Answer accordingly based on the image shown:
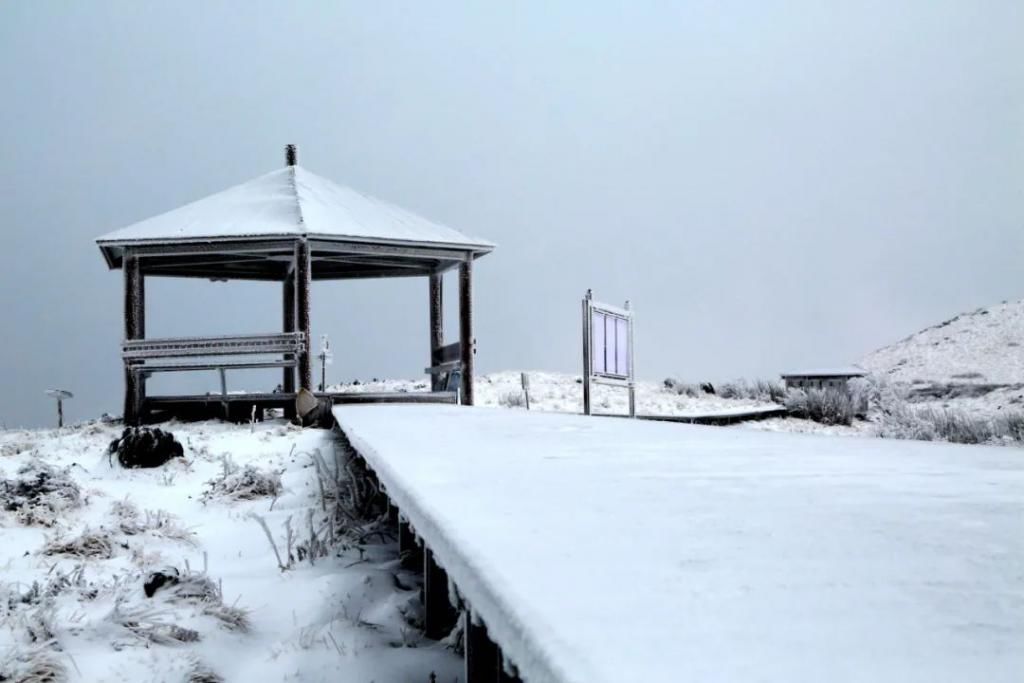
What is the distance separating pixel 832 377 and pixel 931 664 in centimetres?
2212

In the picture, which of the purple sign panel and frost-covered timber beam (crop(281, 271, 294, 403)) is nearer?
the purple sign panel

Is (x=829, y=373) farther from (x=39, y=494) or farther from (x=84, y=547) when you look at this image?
(x=84, y=547)

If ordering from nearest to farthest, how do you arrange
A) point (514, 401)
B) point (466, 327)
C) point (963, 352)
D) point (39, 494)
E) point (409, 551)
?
1. point (409, 551)
2. point (39, 494)
3. point (466, 327)
4. point (514, 401)
5. point (963, 352)

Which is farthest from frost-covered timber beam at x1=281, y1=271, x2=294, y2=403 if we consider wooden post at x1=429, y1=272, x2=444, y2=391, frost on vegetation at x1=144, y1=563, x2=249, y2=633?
frost on vegetation at x1=144, y1=563, x2=249, y2=633

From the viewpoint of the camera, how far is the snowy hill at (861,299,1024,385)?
2852cm

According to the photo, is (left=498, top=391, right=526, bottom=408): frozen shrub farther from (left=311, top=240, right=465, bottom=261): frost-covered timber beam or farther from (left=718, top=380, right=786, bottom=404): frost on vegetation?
(left=718, top=380, right=786, bottom=404): frost on vegetation

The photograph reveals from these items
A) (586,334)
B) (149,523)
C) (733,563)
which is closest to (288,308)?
(586,334)

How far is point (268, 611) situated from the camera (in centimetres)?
389

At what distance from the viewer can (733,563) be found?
1.76 metres

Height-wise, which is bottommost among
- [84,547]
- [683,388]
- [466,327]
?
[84,547]

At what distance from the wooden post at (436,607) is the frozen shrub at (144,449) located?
5251 mm

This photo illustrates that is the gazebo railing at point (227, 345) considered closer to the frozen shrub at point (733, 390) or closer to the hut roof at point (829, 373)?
the frozen shrub at point (733, 390)

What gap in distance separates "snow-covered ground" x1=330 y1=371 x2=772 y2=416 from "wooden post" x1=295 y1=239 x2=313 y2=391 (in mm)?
3748

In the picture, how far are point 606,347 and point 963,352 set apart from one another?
75.1 ft
